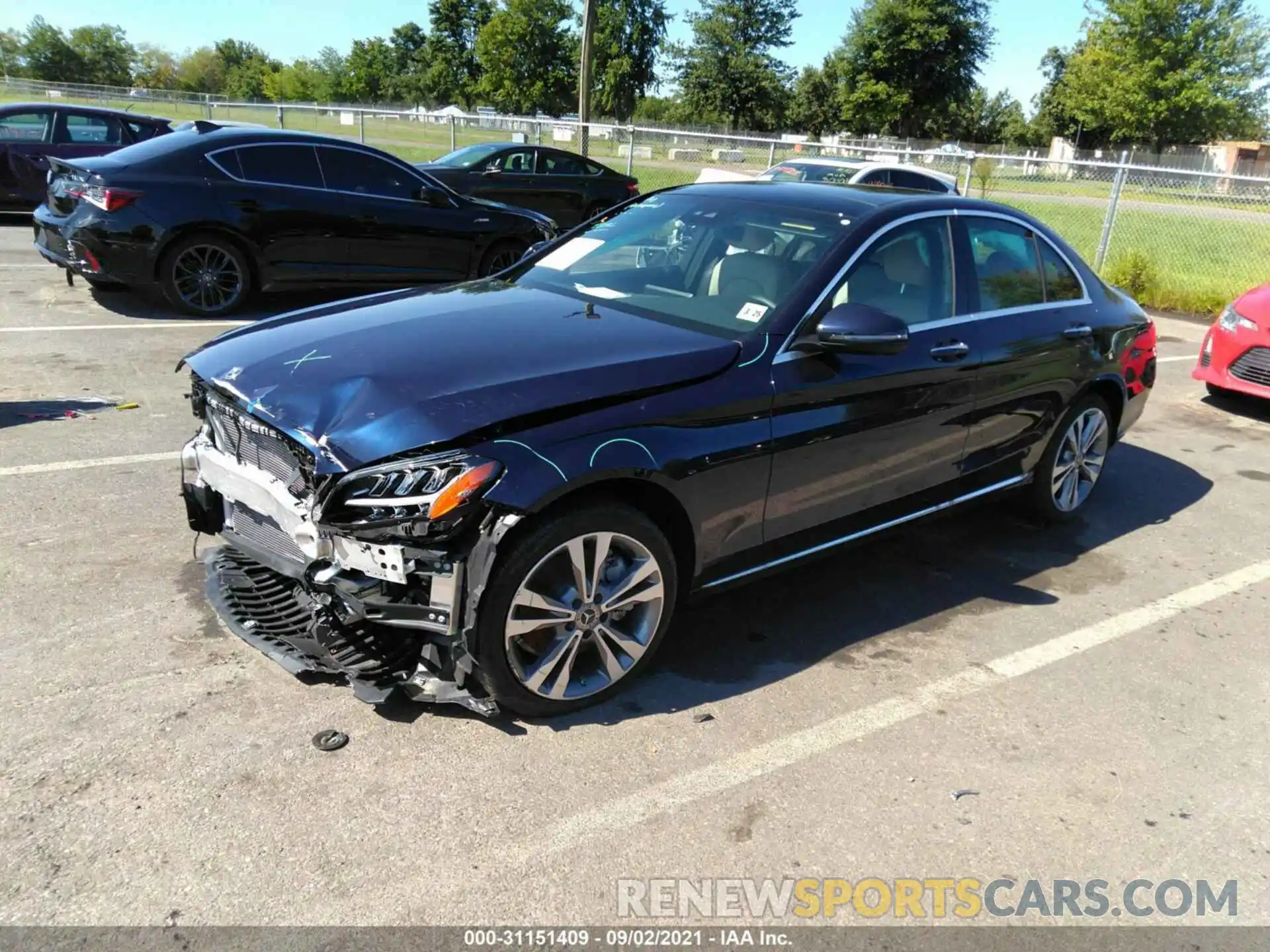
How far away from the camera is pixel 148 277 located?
827 cm

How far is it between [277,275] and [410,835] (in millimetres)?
7239

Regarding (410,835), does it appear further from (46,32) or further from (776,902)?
(46,32)

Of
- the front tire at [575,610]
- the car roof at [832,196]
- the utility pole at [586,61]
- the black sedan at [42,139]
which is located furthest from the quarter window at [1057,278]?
the utility pole at [586,61]

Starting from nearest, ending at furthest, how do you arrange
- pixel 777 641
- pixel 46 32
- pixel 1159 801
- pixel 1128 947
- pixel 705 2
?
1. pixel 1128 947
2. pixel 1159 801
3. pixel 777 641
4. pixel 705 2
5. pixel 46 32

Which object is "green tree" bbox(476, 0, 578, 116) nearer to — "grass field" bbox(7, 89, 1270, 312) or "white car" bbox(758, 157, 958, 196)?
"grass field" bbox(7, 89, 1270, 312)

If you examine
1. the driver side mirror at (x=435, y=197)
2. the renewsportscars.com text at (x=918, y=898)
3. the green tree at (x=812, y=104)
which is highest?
the green tree at (x=812, y=104)

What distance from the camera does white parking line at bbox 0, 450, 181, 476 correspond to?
4918mm

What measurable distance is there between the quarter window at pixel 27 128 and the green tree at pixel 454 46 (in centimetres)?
8006

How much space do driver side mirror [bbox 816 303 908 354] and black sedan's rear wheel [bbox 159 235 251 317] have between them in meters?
6.72

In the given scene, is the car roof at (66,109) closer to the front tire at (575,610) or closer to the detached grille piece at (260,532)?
the detached grille piece at (260,532)

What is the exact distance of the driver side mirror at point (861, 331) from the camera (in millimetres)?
3520

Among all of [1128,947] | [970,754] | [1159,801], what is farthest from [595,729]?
[1159,801]

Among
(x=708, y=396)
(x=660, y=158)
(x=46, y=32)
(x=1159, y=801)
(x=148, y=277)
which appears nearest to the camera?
(x=1159, y=801)

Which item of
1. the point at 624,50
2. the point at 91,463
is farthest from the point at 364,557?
the point at 624,50
